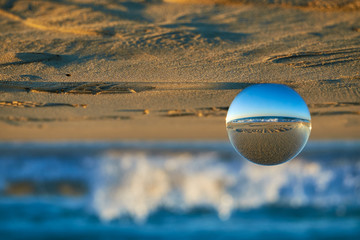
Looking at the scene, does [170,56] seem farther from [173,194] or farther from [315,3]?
[173,194]

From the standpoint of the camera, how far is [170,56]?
3.71 ft

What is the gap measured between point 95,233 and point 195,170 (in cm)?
155

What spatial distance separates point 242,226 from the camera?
4.44 meters

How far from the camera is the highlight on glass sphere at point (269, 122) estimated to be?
3.18 ft

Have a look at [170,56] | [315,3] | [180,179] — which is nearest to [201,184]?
[180,179]

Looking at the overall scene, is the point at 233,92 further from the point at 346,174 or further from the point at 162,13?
the point at 346,174

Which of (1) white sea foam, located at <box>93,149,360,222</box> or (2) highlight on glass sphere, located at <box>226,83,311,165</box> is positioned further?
(1) white sea foam, located at <box>93,149,360,222</box>

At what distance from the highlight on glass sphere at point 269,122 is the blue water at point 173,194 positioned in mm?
2397

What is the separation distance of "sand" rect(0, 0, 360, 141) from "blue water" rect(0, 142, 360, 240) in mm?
1842

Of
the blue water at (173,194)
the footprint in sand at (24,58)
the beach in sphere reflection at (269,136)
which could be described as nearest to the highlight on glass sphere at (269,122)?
the beach in sphere reflection at (269,136)

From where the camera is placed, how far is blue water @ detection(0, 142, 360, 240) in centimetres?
374

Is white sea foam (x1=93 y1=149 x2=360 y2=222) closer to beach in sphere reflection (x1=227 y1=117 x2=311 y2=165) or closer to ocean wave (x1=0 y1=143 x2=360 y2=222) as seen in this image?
ocean wave (x1=0 y1=143 x2=360 y2=222)

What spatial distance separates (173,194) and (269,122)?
3.28 m

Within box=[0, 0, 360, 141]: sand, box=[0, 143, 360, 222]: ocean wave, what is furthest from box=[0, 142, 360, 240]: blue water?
box=[0, 0, 360, 141]: sand
